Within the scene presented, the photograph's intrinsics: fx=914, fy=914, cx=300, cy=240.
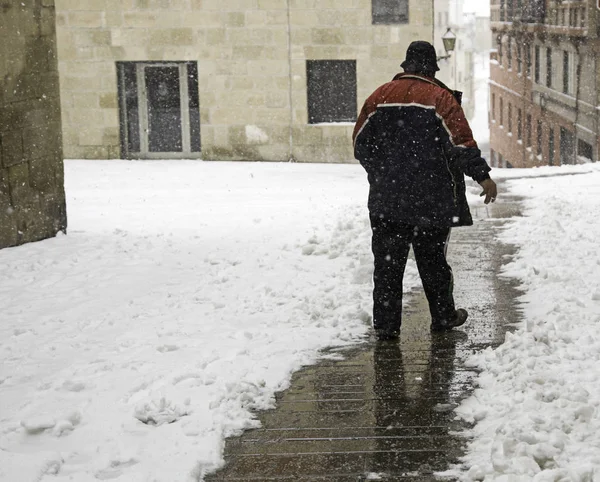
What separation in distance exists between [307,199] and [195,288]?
5549 mm

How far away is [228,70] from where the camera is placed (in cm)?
1744

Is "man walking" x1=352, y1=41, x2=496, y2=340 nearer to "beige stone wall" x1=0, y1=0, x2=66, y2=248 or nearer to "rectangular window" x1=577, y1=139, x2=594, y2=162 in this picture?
"beige stone wall" x1=0, y1=0, x2=66, y2=248

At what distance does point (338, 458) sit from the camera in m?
3.69

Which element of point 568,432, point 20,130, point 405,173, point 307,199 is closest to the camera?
point 568,432

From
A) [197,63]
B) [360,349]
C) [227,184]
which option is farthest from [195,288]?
[197,63]

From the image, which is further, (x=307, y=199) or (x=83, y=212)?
(x=307, y=199)

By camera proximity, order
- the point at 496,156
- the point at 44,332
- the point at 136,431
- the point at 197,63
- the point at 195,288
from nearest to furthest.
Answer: the point at 136,431
the point at 44,332
the point at 195,288
the point at 197,63
the point at 496,156

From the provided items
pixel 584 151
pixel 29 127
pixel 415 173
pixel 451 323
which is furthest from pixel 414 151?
pixel 584 151

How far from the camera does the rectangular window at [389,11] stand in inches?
659

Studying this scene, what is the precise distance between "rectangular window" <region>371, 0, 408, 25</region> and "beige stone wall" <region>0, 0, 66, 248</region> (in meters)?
8.81

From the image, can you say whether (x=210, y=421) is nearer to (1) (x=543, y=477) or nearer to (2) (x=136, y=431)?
(2) (x=136, y=431)

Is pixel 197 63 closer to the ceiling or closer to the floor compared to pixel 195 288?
closer to the ceiling

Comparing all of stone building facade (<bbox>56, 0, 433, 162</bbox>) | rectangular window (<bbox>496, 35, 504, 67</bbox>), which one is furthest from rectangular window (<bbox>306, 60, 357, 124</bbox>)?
rectangular window (<bbox>496, 35, 504, 67</bbox>)

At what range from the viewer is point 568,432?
12.0 feet
